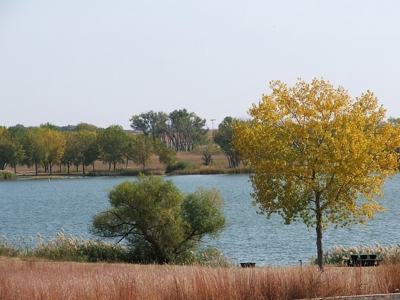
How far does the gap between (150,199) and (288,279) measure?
18504 mm

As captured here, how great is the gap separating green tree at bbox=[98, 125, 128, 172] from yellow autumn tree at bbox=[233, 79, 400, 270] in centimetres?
9834

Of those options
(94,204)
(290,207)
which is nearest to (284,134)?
(290,207)

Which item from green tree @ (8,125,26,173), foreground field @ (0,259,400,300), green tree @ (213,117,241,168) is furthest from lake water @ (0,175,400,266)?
green tree @ (8,125,26,173)

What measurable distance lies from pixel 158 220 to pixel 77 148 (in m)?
93.3

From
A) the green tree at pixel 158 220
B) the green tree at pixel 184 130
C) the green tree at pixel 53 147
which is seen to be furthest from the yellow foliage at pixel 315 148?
the green tree at pixel 184 130

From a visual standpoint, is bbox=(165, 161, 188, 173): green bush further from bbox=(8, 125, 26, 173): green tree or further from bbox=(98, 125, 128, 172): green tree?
bbox=(8, 125, 26, 173): green tree

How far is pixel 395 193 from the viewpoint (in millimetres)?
70688

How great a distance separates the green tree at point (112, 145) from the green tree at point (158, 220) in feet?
288

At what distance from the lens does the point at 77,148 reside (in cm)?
12062

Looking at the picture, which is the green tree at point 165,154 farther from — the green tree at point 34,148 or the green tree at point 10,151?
the green tree at point 10,151

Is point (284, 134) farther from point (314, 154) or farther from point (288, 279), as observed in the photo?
point (288, 279)

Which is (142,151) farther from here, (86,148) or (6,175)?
(6,175)

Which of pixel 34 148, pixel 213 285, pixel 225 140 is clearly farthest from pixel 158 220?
pixel 34 148

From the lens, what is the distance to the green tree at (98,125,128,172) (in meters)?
118
